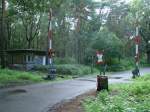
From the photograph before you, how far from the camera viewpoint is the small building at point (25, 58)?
43812mm

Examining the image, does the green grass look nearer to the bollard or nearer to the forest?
the bollard

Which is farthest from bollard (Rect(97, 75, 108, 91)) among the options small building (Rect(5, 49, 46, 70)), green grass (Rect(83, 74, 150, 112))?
small building (Rect(5, 49, 46, 70))

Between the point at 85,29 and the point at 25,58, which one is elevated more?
the point at 85,29

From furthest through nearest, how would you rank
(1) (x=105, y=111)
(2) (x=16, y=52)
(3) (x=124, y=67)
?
(3) (x=124, y=67)
(2) (x=16, y=52)
(1) (x=105, y=111)

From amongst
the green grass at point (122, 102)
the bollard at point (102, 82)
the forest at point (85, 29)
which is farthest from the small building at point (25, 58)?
the green grass at point (122, 102)

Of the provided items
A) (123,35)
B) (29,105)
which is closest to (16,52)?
(123,35)

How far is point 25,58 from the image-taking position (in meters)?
44.0

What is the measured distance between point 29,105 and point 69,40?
47973 millimetres

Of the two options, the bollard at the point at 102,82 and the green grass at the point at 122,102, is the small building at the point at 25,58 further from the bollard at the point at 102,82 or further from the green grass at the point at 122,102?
the green grass at the point at 122,102

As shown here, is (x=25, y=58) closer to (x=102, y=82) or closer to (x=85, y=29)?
(x=85, y=29)

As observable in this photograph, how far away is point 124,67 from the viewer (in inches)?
1946

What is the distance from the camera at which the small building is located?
4381 cm

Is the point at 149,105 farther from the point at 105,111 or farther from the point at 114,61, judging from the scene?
the point at 114,61

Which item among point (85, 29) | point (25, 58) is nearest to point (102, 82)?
point (25, 58)
